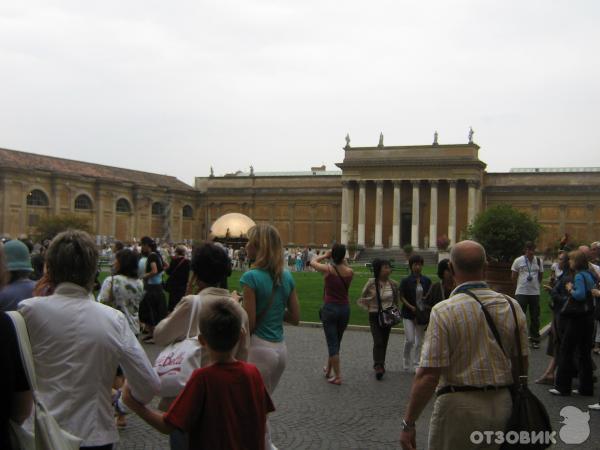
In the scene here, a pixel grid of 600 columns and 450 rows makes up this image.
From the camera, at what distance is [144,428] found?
7.15 meters

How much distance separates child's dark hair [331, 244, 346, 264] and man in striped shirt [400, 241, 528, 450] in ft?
17.7

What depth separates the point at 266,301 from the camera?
554 cm

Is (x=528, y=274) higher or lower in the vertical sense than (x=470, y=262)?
lower

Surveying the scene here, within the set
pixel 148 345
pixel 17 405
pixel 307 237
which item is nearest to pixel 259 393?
pixel 17 405

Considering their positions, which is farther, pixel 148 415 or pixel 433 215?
pixel 433 215

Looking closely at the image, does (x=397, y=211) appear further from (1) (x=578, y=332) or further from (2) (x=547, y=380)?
(1) (x=578, y=332)

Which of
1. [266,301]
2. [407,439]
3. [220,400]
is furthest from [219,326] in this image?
[266,301]

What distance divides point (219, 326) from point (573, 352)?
7.00m

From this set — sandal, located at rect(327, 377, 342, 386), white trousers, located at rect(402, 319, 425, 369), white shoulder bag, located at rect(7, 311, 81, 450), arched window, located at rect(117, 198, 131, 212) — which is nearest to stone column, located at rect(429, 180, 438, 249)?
arched window, located at rect(117, 198, 131, 212)

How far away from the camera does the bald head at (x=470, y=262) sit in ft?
14.1

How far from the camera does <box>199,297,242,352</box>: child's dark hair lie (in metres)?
3.56

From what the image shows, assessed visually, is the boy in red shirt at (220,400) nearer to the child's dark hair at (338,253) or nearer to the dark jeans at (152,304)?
the child's dark hair at (338,253)

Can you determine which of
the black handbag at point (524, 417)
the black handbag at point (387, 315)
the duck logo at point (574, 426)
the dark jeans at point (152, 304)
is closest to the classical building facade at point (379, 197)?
the dark jeans at point (152, 304)

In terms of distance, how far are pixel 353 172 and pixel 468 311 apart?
56.7m
